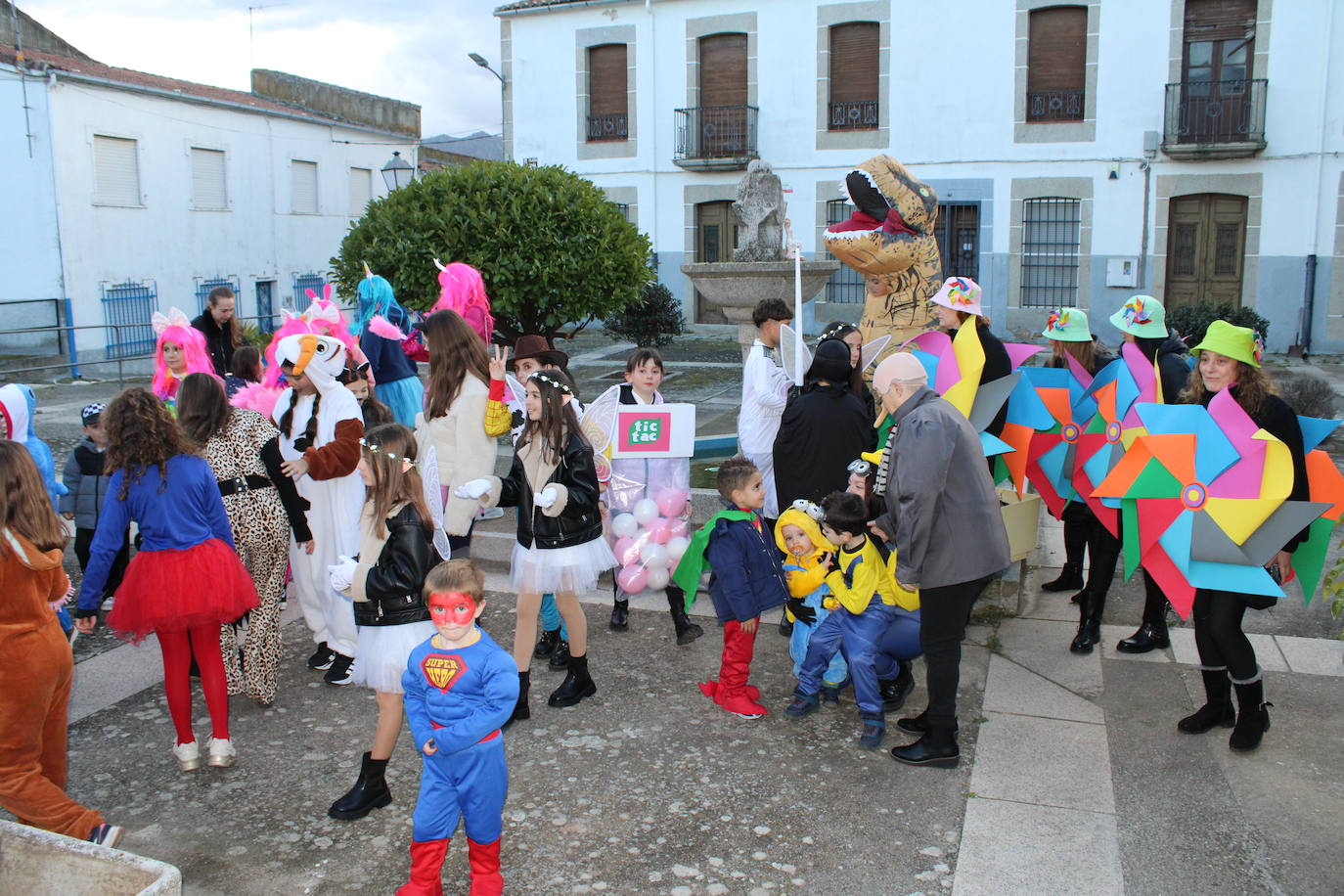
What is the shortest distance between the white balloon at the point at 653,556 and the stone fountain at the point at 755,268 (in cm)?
214

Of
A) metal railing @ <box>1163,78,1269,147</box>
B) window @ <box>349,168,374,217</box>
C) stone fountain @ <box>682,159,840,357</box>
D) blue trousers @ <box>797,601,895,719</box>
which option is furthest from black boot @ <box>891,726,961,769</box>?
window @ <box>349,168,374,217</box>

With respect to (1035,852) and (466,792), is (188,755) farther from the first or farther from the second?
(1035,852)

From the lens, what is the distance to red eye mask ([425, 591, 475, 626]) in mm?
3238

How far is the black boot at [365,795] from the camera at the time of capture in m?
3.92

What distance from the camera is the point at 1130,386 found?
5.40 metres

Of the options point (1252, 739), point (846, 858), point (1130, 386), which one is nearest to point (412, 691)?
point (846, 858)

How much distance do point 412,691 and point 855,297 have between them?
19256 mm

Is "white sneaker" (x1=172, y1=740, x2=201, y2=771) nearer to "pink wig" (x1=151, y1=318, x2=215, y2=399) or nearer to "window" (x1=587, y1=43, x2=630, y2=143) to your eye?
"pink wig" (x1=151, y1=318, x2=215, y2=399)

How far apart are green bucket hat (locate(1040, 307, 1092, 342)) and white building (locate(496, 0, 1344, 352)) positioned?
48.0 ft

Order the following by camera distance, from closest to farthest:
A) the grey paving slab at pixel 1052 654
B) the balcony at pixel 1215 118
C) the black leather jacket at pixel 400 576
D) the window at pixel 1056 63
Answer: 1. the black leather jacket at pixel 400 576
2. the grey paving slab at pixel 1052 654
3. the balcony at pixel 1215 118
4. the window at pixel 1056 63

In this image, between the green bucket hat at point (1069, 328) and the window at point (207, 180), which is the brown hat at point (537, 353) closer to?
the green bucket hat at point (1069, 328)

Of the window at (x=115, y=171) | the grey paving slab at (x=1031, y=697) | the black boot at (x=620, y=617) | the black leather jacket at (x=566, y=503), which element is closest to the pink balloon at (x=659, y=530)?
the black boot at (x=620, y=617)

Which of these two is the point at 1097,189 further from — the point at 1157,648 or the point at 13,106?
the point at 13,106

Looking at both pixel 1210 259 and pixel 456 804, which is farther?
pixel 1210 259
